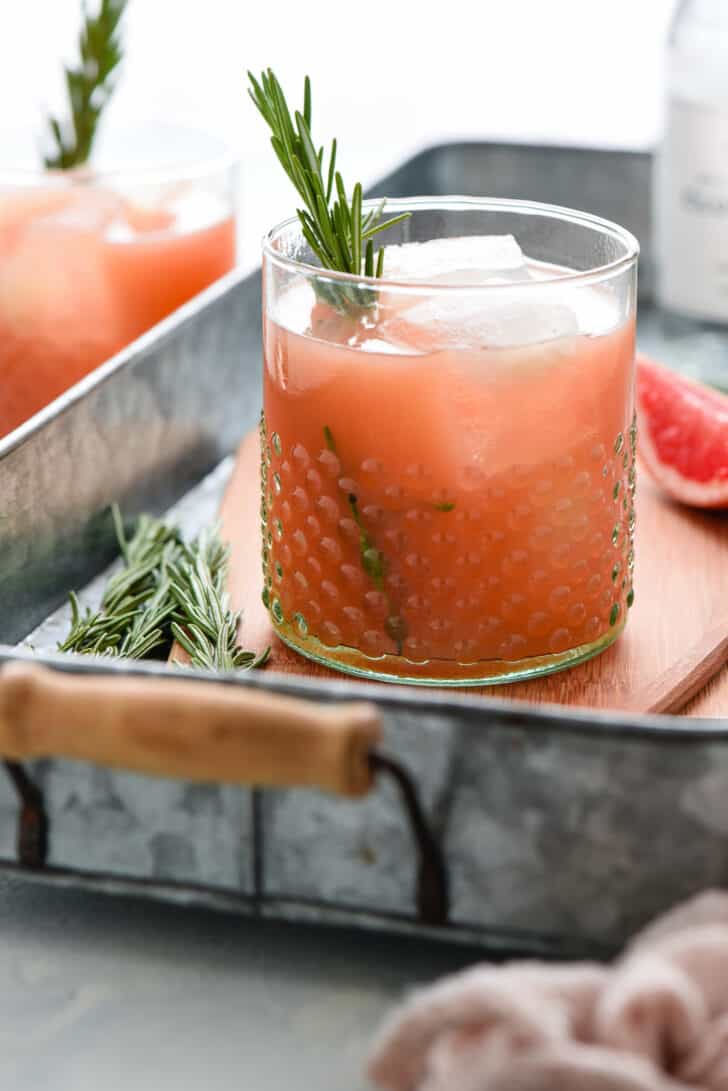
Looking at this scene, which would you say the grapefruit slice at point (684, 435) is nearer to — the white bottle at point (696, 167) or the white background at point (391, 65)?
the white bottle at point (696, 167)

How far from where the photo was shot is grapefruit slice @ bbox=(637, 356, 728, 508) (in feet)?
3.22

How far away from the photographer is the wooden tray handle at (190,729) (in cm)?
52

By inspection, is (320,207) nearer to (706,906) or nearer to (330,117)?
(706,906)

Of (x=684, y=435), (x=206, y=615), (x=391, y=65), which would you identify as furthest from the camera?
(x=391, y=65)

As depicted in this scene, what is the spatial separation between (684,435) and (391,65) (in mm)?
1435

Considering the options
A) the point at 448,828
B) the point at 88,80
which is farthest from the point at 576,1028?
the point at 88,80

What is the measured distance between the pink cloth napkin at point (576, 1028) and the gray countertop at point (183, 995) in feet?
0.27

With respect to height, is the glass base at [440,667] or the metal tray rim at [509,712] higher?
the metal tray rim at [509,712]

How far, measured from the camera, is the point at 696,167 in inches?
50.5

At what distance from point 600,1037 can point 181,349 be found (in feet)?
2.17

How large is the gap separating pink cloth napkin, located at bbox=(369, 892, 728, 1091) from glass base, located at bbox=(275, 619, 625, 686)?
10.1 inches

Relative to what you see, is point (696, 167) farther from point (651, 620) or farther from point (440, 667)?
point (440, 667)

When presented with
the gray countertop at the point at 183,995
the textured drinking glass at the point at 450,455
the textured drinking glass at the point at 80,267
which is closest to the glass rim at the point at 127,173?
the textured drinking glass at the point at 80,267

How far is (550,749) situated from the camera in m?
Answer: 0.54
